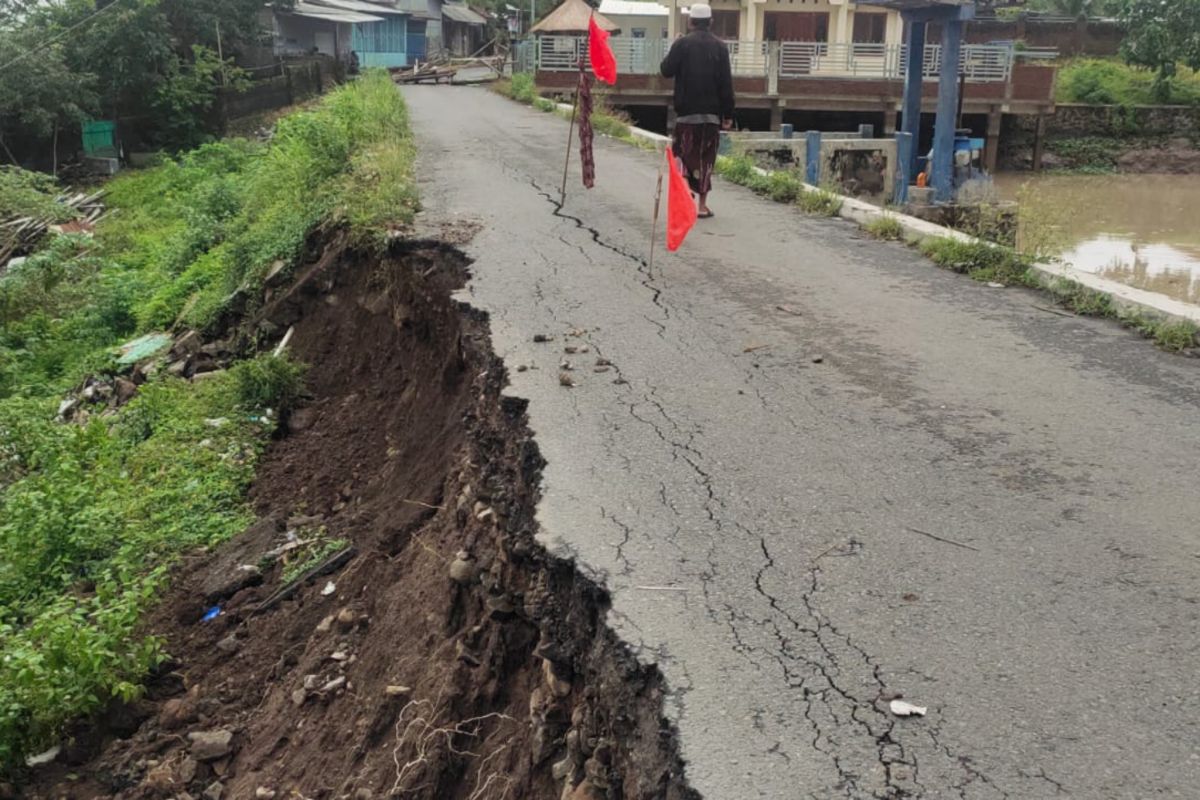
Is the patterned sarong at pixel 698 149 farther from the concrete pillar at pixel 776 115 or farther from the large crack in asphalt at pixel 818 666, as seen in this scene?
the concrete pillar at pixel 776 115

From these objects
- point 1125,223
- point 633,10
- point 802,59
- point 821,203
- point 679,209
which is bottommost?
point 1125,223

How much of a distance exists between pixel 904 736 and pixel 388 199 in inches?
319

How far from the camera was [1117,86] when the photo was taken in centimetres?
3962

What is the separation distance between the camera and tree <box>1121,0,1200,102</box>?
1475 inches

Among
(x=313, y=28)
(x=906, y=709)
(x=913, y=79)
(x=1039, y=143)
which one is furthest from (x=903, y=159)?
(x=313, y=28)

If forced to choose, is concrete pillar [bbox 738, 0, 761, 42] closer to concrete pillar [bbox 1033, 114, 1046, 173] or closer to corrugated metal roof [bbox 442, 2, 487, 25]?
concrete pillar [bbox 1033, 114, 1046, 173]

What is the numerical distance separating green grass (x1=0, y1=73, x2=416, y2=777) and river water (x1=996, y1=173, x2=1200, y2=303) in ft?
21.9

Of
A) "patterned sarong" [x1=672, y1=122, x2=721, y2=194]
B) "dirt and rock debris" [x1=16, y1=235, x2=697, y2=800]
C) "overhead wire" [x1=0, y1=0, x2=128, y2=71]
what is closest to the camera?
"dirt and rock debris" [x1=16, y1=235, x2=697, y2=800]

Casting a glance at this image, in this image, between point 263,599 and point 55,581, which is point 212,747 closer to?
point 263,599

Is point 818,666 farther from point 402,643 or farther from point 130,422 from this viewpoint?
point 130,422

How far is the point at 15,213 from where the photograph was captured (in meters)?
19.0

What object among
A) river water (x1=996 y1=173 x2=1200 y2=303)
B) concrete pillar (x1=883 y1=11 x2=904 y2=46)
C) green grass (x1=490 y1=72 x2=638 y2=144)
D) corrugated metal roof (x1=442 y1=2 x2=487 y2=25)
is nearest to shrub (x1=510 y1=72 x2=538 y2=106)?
green grass (x1=490 y1=72 x2=638 y2=144)

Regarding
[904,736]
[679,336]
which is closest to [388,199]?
[679,336]

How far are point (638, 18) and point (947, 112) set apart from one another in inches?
1056
